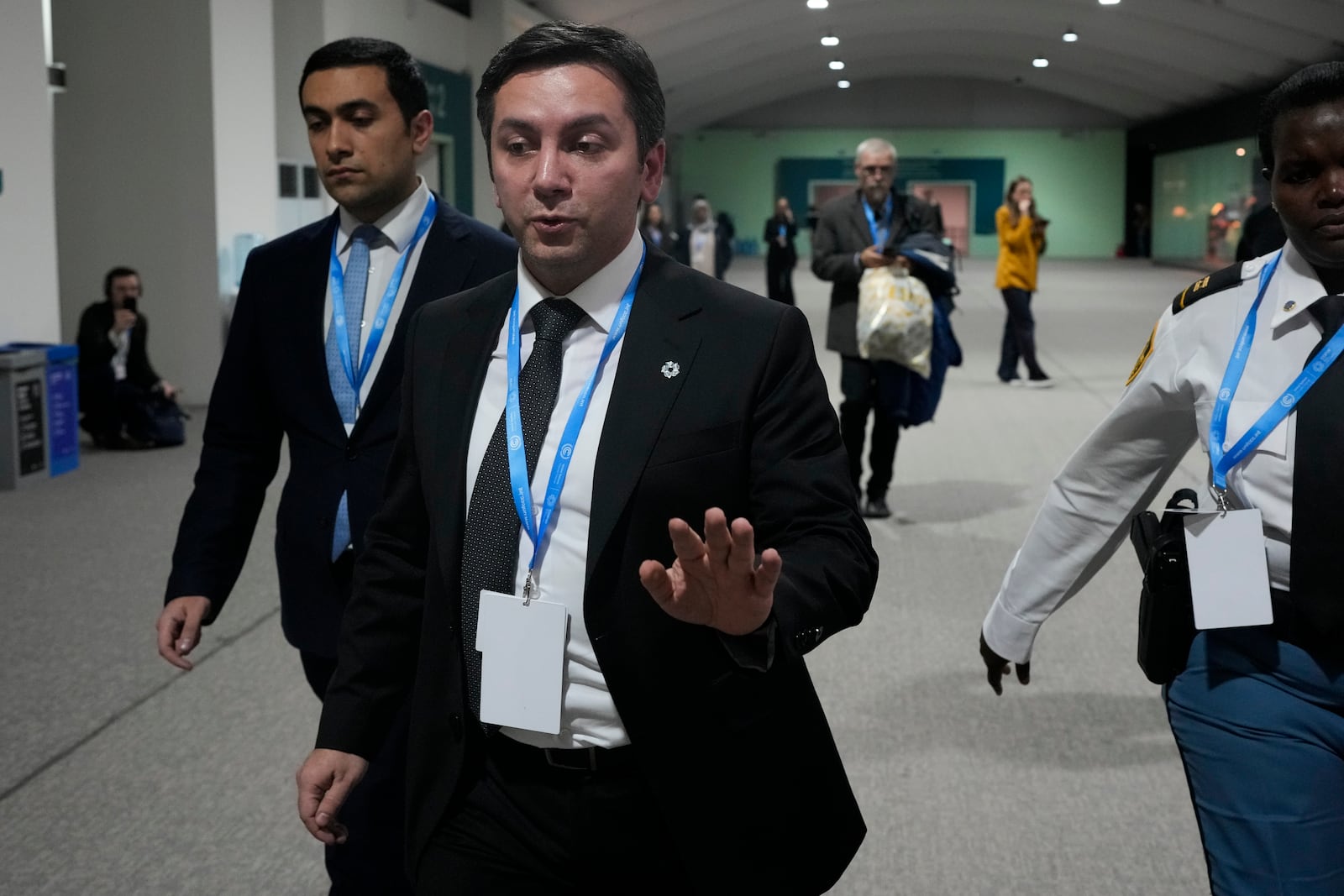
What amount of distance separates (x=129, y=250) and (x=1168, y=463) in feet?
36.9

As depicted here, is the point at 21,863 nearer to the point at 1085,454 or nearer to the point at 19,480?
the point at 1085,454

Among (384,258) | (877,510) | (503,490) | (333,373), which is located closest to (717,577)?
(503,490)

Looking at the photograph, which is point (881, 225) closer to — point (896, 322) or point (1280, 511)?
point (896, 322)

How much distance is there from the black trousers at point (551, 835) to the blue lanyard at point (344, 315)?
1.00 m

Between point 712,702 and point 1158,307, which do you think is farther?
point 1158,307

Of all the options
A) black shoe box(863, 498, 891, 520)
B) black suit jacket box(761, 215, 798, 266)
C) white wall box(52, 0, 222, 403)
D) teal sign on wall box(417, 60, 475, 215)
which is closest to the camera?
black shoe box(863, 498, 891, 520)

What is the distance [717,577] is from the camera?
57.6 inches

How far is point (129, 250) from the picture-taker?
483 inches

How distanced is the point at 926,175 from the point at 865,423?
1588 inches

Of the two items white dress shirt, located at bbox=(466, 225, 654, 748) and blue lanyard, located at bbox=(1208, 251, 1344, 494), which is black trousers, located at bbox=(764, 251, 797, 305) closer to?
blue lanyard, located at bbox=(1208, 251, 1344, 494)

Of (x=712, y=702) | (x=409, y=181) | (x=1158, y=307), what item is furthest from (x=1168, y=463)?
(x=1158, y=307)

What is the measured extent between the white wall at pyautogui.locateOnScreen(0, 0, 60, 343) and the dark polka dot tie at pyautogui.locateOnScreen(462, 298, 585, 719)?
862cm

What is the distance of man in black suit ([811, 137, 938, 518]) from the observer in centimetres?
705

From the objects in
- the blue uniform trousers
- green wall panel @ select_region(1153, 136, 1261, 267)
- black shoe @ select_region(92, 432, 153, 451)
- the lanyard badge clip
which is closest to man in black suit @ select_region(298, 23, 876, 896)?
the blue uniform trousers
